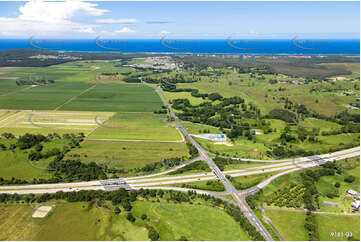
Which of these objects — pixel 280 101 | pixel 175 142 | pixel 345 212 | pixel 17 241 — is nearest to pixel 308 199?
pixel 345 212

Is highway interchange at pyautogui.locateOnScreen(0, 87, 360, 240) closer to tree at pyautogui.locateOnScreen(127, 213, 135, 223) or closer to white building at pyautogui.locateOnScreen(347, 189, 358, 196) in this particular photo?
tree at pyautogui.locateOnScreen(127, 213, 135, 223)

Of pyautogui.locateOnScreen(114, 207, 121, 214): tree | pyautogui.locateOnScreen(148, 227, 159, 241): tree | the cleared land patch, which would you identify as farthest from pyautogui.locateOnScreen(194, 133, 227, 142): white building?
the cleared land patch

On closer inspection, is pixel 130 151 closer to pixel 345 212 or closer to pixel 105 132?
pixel 105 132

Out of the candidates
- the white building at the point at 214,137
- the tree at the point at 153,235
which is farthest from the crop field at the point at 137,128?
the tree at the point at 153,235

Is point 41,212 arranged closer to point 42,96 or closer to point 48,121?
point 48,121

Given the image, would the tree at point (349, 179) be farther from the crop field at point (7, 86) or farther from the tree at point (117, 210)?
the crop field at point (7, 86)
